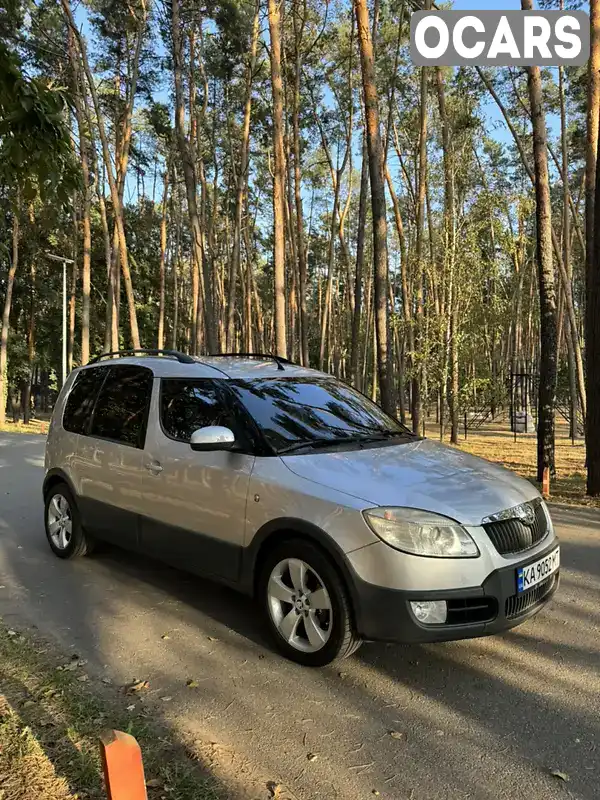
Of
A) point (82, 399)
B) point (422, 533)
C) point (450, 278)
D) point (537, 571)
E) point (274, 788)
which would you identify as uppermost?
point (450, 278)

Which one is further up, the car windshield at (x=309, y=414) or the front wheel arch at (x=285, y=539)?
the car windshield at (x=309, y=414)

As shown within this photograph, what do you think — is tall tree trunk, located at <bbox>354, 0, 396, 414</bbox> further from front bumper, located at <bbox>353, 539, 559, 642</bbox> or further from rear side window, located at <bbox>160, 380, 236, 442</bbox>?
front bumper, located at <bbox>353, 539, 559, 642</bbox>

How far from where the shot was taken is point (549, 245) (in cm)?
1005

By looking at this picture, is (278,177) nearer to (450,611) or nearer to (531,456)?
(531,456)

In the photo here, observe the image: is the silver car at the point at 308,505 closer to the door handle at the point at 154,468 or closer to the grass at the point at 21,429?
the door handle at the point at 154,468

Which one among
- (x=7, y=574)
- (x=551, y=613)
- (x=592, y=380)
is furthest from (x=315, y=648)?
(x=592, y=380)

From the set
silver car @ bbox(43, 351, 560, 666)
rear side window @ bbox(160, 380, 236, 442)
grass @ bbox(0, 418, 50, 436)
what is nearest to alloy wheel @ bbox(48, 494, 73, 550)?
silver car @ bbox(43, 351, 560, 666)

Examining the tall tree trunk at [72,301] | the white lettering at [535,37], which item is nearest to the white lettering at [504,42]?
the white lettering at [535,37]

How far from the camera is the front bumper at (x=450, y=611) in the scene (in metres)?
3.20

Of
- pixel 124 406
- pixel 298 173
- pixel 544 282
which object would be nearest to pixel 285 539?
pixel 124 406

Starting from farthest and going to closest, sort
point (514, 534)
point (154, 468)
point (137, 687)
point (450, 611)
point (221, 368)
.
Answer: point (221, 368) < point (154, 468) < point (514, 534) < point (137, 687) < point (450, 611)

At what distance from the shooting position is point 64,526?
583cm

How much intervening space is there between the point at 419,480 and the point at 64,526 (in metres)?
3.77

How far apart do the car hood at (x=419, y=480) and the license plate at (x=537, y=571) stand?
356 millimetres
